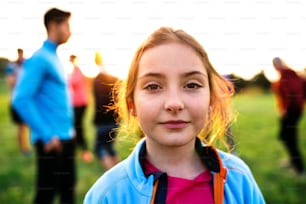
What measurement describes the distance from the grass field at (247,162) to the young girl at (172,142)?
1102mm

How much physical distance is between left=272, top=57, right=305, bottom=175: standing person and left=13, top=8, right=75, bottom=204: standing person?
1.67 metres

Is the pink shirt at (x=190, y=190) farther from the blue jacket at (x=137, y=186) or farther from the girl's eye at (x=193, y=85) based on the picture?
the girl's eye at (x=193, y=85)

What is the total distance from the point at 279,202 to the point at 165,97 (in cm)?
218

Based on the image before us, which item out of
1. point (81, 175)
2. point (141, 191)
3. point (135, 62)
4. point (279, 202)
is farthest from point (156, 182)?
point (81, 175)

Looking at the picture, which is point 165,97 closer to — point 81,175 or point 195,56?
point 195,56

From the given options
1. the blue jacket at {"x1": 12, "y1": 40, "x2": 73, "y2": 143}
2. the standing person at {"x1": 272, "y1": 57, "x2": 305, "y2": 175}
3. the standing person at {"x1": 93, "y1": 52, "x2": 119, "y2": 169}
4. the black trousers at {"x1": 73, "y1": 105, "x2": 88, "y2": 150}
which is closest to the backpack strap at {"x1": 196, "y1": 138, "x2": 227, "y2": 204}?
the blue jacket at {"x1": 12, "y1": 40, "x2": 73, "y2": 143}

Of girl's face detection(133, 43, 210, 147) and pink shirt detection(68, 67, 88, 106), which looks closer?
girl's face detection(133, 43, 210, 147)

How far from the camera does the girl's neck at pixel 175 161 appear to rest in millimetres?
1319

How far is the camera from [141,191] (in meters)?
1.28

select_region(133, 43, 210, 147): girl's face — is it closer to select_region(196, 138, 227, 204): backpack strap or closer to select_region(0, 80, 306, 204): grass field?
select_region(196, 138, 227, 204): backpack strap

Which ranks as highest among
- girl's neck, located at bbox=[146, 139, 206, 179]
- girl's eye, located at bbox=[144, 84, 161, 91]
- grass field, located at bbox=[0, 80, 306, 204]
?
girl's eye, located at bbox=[144, 84, 161, 91]

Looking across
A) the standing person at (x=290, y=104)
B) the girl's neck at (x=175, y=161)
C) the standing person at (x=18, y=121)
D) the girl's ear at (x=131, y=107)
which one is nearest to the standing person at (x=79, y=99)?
the standing person at (x=18, y=121)

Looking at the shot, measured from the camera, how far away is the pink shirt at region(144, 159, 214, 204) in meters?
1.28

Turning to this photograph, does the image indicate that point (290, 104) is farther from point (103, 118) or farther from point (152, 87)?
point (152, 87)
